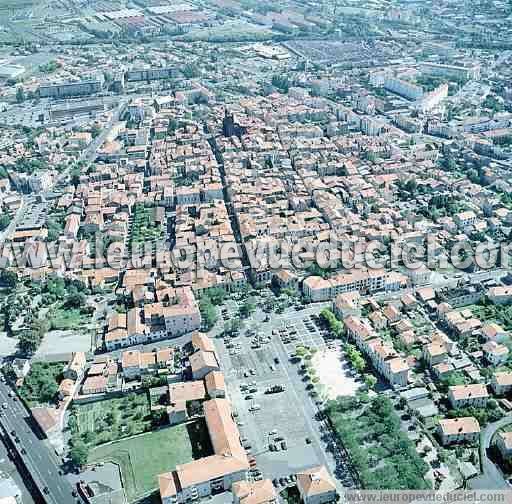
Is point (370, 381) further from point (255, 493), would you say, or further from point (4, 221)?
point (4, 221)

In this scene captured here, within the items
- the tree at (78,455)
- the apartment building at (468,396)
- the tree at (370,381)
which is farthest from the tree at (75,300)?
the apartment building at (468,396)

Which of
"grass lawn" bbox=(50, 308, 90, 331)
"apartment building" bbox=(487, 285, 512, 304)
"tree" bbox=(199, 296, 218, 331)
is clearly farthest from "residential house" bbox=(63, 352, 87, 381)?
"apartment building" bbox=(487, 285, 512, 304)

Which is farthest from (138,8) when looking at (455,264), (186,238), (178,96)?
(455,264)

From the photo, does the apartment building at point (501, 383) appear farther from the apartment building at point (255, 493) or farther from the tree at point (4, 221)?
the tree at point (4, 221)

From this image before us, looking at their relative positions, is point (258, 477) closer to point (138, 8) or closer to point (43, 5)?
point (138, 8)

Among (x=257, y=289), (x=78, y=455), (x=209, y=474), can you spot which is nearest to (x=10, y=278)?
(x=257, y=289)

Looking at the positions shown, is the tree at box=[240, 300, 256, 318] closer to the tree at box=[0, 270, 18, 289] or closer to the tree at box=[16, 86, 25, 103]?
the tree at box=[0, 270, 18, 289]
